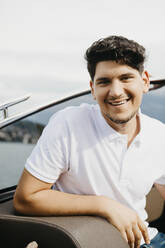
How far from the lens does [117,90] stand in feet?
4.10

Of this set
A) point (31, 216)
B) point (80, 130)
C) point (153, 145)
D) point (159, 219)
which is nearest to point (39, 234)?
point (31, 216)

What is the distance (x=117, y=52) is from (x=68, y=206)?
2.33 ft

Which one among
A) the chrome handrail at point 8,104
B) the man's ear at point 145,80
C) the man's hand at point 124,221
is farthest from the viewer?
the chrome handrail at point 8,104

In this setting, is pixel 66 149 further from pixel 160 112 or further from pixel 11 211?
pixel 160 112

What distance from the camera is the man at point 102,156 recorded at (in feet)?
3.71

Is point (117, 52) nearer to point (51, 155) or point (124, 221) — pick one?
point (51, 155)

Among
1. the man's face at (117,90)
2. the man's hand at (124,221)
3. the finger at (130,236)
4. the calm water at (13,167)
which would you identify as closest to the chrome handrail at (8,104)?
the calm water at (13,167)

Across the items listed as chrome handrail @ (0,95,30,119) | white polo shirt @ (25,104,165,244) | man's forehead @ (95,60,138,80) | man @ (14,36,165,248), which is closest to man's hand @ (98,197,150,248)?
man @ (14,36,165,248)

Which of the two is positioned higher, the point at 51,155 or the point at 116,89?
the point at 116,89

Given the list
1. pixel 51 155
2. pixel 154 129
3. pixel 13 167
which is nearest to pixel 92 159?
pixel 51 155

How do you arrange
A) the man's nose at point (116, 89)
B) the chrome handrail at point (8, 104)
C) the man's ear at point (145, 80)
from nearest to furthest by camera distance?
the man's nose at point (116, 89) → the man's ear at point (145, 80) → the chrome handrail at point (8, 104)

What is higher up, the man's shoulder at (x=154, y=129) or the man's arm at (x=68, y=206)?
the man's shoulder at (x=154, y=129)

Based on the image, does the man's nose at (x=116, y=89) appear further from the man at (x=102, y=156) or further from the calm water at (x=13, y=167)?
the calm water at (x=13, y=167)

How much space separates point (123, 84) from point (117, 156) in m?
0.35
